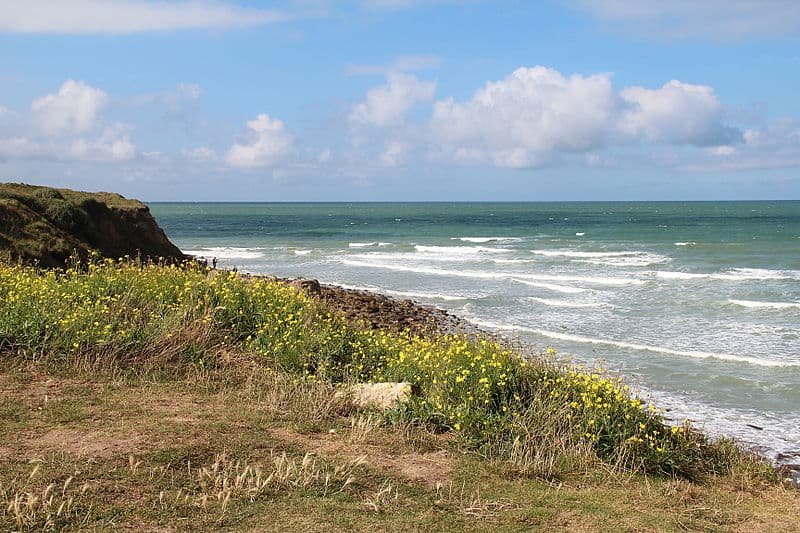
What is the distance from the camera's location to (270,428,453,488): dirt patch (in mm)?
6945

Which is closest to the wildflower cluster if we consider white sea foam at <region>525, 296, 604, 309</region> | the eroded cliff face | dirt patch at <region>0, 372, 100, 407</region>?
dirt patch at <region>0, 372, 100, 407</region>

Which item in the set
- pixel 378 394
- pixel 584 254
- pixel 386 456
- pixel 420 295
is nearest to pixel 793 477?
pixel 378 394

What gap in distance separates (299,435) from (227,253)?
1690 inches

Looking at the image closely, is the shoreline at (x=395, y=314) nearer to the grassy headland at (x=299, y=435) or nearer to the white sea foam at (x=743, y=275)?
the grassy headland at (x=299, y=435)

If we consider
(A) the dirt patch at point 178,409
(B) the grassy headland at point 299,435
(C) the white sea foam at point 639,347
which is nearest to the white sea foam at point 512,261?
(C) the white sea foam at point 639,347

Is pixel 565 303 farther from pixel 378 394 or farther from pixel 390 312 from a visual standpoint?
pixel 378 394

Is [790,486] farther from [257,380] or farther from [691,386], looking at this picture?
[257,380]

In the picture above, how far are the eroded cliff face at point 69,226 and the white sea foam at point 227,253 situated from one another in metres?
20.2

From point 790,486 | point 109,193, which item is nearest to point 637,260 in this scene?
point 109,193

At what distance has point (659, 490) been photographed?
7.07 m

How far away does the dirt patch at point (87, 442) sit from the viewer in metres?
6.88

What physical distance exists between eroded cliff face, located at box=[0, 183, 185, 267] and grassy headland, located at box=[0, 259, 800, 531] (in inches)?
337

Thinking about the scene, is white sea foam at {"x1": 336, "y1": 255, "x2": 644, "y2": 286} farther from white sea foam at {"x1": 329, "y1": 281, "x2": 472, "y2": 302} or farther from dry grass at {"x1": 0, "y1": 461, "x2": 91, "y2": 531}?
dry grass at {"x1": 0, "y1": 461, "x2": 91, "y2": 531}

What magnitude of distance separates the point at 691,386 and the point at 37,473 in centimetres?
1174
